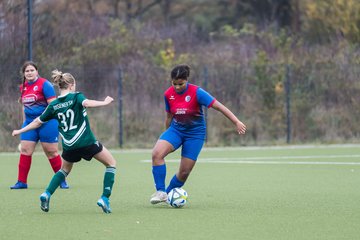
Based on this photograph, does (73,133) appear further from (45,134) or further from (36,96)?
(45,134)

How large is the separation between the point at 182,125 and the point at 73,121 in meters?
1.55

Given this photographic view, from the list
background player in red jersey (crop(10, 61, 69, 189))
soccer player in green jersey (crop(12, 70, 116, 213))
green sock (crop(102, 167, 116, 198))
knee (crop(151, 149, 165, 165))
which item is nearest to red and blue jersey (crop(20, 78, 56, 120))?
background player in red jersey (crop(10, 61, 69, 189))

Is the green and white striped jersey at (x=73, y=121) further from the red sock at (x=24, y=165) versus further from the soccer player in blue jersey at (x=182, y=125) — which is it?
the red sock at (x=24, y=165)

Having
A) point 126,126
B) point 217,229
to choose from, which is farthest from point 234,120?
point 126,126

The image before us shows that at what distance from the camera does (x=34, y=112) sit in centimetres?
1516

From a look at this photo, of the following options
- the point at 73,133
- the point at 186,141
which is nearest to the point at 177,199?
the point at 186,141

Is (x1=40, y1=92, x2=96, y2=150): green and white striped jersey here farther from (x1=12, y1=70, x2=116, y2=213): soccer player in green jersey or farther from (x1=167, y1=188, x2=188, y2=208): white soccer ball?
(x1=167, y1=188, x2=188, y2=208): white soccer ball

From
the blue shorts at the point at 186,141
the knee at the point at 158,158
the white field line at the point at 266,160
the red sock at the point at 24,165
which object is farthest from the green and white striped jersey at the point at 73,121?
the white field line at the point at 266,160

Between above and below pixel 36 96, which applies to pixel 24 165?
below

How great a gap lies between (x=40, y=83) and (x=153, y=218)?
4.55 meters

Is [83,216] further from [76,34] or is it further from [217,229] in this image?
[76,34]

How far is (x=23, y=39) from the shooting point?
3091 cm

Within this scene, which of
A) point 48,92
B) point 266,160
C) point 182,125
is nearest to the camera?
point 182,125

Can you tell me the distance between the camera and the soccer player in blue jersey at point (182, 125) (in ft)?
41.1
